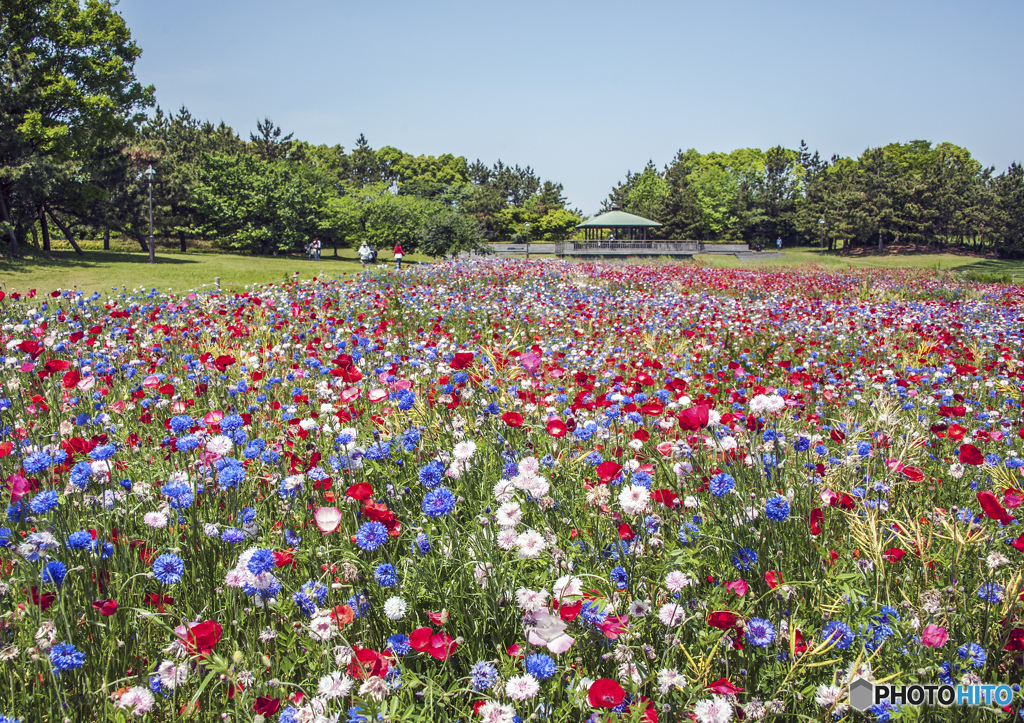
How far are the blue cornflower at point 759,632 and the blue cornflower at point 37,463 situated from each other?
2.12 meters

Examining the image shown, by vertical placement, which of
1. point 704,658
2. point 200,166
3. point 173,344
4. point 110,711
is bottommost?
point 110,711

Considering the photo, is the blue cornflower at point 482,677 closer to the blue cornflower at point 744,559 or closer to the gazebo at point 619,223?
the blue cornflower at point 744,559

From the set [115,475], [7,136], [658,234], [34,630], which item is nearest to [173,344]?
[115,475]

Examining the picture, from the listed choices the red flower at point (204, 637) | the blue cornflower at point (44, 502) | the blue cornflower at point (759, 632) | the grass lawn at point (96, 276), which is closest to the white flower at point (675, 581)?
the blue cornflower at point (759, 632)

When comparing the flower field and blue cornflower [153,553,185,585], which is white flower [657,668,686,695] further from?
blue cornflower [153,553,185,585]

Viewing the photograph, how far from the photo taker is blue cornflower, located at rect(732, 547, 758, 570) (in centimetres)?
166

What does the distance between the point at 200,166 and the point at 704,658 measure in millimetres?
43849

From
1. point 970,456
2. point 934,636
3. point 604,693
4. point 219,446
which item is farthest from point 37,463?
point 970,456

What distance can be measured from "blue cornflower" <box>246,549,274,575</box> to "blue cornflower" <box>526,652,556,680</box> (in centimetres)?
68

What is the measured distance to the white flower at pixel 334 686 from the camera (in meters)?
1.29

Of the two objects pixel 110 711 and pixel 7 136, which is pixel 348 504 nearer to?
pixel 110 711

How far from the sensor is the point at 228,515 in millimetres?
2098

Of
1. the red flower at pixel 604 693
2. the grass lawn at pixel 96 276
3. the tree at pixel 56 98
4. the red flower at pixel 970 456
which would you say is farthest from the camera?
the tree at pixel 56 98

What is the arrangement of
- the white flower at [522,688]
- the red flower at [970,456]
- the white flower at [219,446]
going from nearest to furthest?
the white flower at [522,688] < the red flower at [970,456] < the white flower at [219,446]
